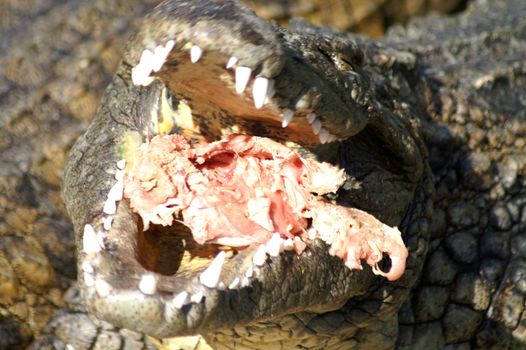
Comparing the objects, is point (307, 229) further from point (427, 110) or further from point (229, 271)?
point (427, 110)

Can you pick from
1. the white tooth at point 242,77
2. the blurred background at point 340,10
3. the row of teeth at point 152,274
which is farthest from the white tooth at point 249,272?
the blurred background at point 340,10

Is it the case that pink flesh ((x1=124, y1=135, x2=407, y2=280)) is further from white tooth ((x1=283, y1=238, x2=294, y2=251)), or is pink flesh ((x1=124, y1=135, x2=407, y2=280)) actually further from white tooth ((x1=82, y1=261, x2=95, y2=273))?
white tooth ((x1=82, y1=261, x2=95, y2=273))

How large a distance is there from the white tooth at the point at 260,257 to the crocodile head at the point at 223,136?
14 millimetres

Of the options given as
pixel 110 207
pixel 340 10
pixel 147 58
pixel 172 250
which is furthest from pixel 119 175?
pixel 340 10

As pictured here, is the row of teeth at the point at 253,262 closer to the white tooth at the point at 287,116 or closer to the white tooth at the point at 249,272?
the white tooth at the point at 249,272

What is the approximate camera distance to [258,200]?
2707mm

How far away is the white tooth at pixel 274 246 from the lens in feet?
8.13

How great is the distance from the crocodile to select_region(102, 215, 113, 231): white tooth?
0.47 ft

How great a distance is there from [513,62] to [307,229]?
2136 mm

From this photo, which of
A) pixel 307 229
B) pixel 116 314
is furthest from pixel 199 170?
pixel 116 314

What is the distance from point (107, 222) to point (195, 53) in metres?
0.60

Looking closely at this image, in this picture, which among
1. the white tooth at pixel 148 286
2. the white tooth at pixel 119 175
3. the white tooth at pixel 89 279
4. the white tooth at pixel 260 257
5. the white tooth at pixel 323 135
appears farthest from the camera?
the white tooth at pixel 119 175

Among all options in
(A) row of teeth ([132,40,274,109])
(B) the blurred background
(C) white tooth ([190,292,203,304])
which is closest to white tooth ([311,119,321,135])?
(A) row of teeth ([132,40,274,109])

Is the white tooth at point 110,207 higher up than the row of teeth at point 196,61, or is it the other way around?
the row of teeth at point 196,61
